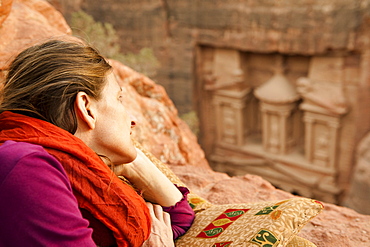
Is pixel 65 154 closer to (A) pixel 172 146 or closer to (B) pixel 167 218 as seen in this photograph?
(B) pixel 167 218

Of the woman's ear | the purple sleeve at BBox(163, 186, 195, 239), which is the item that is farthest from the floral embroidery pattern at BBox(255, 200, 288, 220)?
the woman's ear

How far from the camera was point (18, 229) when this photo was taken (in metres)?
1.04

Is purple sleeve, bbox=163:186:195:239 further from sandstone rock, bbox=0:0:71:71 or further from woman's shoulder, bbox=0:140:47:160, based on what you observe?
sandstone rock, bbox=0:0:71:71

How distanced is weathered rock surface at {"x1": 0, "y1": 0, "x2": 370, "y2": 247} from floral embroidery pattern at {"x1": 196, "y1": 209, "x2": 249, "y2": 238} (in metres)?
0.75

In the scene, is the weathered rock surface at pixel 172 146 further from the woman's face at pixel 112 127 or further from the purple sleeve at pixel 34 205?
the purple sleeve at pixel 34 205

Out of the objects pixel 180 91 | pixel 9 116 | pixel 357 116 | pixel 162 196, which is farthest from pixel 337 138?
pixel 9 116

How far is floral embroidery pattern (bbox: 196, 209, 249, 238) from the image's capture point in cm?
165

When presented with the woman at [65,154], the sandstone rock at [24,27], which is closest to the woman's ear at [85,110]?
the woman at [65,154]

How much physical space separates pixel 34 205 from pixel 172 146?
8.29 feet

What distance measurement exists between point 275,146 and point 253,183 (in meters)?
6.71

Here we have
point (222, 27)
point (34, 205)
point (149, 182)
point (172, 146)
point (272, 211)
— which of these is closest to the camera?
point (34, 205)

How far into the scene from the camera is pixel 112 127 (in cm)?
138

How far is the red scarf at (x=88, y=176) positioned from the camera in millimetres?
1216

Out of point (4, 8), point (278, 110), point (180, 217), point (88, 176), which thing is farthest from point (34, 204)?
point (278, 110)
